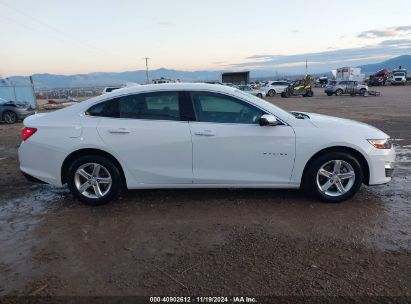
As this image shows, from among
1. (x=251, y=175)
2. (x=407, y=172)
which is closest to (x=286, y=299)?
(x=251, y=175)

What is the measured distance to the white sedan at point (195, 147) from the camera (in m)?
4.57

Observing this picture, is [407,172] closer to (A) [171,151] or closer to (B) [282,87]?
(A) [171,151]

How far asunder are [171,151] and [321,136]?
197 cm

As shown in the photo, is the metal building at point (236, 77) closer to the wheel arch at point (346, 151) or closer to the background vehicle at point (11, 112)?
the background vehicle at point (11, 112)

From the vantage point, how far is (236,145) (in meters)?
4.56

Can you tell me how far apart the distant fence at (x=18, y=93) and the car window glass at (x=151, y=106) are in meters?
24.0

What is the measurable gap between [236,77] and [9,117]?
37.8m

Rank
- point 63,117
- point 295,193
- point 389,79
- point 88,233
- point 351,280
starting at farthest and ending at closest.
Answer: point 389,79 → point 295,193 → point 63,117 → point 88,233 → point 351,280

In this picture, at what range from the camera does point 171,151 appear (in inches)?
182

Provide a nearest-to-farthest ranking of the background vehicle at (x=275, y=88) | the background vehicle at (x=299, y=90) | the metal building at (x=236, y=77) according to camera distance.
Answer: the background vehicle at (x=299, y=90) → the background vehicle at (x=275, y=88) → the metal building at (x=236, y=77)

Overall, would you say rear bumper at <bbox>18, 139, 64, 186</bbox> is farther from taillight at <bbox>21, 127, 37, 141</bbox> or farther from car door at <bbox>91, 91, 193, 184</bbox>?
car door at <bbox>91, 91, 193, 184</bbox>

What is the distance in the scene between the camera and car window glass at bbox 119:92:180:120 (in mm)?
4715

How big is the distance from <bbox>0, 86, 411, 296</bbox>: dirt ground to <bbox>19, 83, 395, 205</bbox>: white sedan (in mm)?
362

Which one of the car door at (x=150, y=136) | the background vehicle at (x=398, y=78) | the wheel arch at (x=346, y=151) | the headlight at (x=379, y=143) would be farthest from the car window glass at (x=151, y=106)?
the background vehicle at (x=398, y=78)
